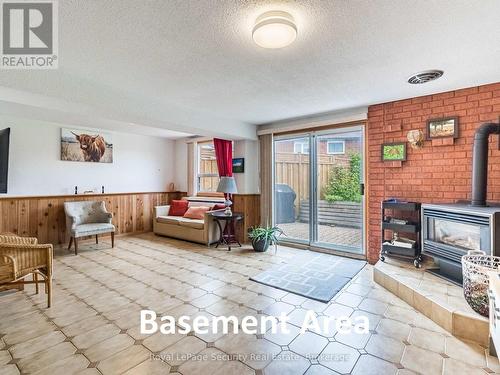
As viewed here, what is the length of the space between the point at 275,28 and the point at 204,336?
7.61 ft

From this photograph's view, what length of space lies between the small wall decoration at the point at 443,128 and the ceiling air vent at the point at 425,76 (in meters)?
0.66

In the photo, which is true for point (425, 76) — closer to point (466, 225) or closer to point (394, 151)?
point (394, 151)

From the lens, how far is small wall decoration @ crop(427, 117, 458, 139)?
302 centimetres

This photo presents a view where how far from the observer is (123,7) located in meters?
1.62

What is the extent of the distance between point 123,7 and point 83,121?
3.54 meters

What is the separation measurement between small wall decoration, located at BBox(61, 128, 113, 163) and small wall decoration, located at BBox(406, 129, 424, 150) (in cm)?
556

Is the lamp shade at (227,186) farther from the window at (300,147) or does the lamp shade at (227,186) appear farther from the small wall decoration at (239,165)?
the window at (300,147)

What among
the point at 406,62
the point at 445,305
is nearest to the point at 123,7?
the point at 406,62

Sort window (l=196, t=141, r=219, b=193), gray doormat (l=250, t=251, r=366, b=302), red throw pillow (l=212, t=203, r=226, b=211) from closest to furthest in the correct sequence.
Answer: gray doormat (l=250, t=251, r=366, b=302), red throw pillow (l=212, t=203, r=226, b=211), window (l=196, t=141, r=219, b=193)

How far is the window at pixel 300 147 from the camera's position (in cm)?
459

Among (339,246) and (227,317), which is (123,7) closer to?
(227,317)

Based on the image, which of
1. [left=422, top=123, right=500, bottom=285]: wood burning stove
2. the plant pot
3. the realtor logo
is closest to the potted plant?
the plant pot

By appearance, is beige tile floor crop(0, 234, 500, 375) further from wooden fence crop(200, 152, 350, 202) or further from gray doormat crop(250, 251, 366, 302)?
wooden fence crop(200, 152, 350, 202)

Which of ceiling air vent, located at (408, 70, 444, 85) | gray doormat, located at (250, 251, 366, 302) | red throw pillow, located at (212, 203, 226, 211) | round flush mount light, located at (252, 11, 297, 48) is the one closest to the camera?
round flush mount light, located at (252, 11, 297, 48)
